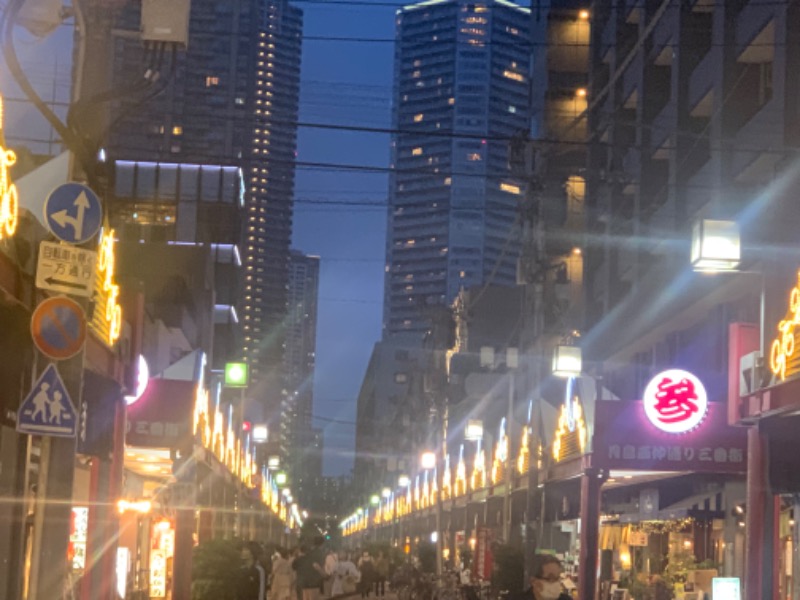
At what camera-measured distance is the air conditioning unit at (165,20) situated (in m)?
14.0

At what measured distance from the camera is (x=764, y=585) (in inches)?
800

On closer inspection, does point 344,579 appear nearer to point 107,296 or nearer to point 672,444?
point 672,444

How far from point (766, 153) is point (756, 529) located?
14.9 meters

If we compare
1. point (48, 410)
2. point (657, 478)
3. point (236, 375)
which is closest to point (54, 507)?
point (48, 410)

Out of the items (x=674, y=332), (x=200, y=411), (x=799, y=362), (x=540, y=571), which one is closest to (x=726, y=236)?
(x=799, y=362)

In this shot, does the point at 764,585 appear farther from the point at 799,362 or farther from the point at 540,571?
the point at 540,571

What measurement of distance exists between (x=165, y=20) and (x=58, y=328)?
3.57 meters

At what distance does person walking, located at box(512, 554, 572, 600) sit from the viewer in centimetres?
988

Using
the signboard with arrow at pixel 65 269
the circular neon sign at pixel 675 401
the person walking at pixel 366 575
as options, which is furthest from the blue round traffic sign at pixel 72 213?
the person walking at pixel 366 575

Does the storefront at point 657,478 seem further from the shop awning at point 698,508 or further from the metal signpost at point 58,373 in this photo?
the metal signpost at point 58,373

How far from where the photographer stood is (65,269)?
13.4m

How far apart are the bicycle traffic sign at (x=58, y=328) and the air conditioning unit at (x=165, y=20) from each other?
3066 millimetres

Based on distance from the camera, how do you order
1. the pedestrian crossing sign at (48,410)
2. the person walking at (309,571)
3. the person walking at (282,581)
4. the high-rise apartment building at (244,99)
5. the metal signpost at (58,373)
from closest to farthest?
the pedestrian crossing sign at (48,410) < the metal signpost at (58,373) < the person walking at (282,581) < the person walking at (309,571) < the high-rise apartment building at (244,99)

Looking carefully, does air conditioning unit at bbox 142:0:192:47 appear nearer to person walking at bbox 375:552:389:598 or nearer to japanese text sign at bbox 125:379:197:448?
japanese text sign at bbox 125:379:197:448
